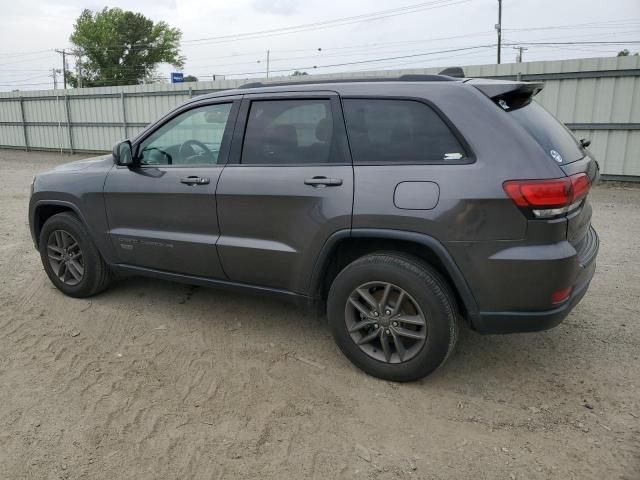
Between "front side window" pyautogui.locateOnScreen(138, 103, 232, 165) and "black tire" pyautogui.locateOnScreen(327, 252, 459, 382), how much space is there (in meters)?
1.38

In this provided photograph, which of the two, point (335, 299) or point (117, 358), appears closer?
point (335, 299)

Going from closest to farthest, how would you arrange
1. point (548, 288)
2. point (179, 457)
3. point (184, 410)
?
1. point (179, 457)
2. point (548, 288)
3. point (184, 410)

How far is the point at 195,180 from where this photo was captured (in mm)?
3734

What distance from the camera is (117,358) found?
3.61 m

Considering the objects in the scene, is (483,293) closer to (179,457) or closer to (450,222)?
(450,222)

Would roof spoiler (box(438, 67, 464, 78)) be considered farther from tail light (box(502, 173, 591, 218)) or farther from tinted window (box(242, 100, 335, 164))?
tail light (box(502, 173, 591, 218))

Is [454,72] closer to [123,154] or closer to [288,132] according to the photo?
[288,132]

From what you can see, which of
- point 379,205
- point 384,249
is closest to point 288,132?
point 379,205

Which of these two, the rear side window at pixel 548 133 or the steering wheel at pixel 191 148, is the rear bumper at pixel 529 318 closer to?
the rear side window at pixel 548 133

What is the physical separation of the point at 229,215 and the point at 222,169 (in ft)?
1.10

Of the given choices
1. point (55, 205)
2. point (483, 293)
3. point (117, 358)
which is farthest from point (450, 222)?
point (55, 205)

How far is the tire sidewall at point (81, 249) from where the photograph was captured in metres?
4.49

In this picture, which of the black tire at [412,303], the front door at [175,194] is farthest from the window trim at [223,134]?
the black tire at [412,303]

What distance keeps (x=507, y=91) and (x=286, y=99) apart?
1.41 m
